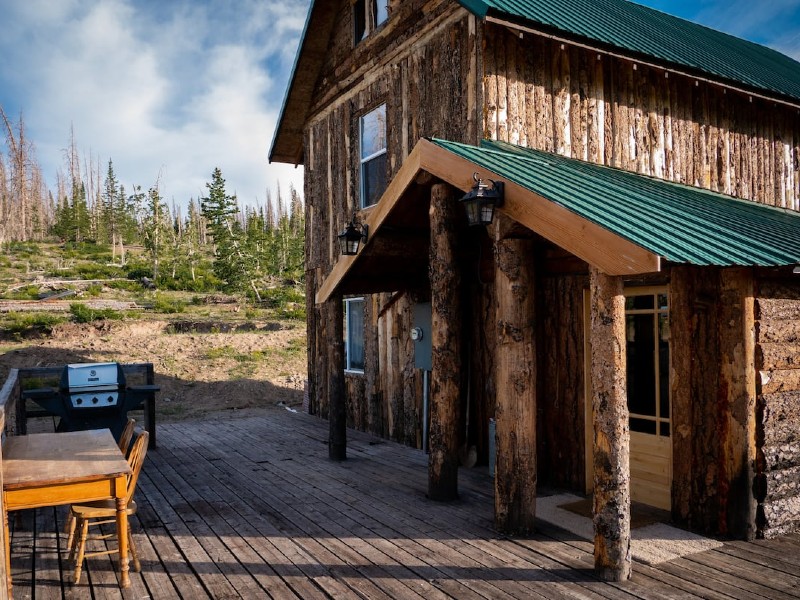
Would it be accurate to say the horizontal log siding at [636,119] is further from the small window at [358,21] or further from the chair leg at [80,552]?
the chair leg at [80,552]

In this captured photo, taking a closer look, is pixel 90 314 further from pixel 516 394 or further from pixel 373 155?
pixel 516 394

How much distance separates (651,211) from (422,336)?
4.08 meters

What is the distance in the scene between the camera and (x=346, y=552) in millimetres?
5070

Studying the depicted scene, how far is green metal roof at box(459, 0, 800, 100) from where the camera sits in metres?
7.36

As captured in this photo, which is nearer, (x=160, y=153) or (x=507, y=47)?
(x=507, y=47)

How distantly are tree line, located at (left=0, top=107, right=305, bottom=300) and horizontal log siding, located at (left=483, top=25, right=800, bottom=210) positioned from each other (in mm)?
25257

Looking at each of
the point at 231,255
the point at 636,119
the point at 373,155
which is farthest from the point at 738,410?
the point at 231,255

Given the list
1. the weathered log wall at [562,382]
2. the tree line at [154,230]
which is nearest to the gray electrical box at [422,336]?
the weathered log wall at [562,382]

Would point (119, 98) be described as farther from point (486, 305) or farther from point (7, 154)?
point (486, 305)

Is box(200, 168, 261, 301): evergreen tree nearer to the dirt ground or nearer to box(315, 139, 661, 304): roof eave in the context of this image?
the dirt ground

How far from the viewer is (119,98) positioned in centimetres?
3959

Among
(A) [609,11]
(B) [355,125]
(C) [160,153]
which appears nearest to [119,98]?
(C) [160,153]

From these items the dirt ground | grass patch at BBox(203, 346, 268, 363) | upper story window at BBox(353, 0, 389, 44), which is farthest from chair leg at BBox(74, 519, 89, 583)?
grass patch at BBox(203, 346, 268, 363)

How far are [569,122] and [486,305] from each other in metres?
2.65
